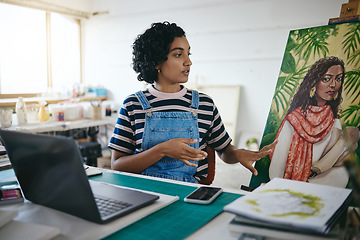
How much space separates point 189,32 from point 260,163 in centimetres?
310

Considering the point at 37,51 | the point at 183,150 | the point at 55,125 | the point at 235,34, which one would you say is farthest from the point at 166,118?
the point at 37,51

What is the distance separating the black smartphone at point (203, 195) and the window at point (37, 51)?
3.89 meters

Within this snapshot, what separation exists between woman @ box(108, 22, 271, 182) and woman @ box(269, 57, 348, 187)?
7.0 inches

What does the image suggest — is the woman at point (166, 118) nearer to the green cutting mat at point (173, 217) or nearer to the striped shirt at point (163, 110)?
the striped shirt at point (163, 110)

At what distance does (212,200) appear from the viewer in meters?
0.96

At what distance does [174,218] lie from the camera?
32.9 inches

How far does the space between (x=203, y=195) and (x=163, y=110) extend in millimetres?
650

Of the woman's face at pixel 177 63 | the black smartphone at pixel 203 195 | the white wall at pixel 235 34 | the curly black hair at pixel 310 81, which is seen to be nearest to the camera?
the black smartphone at pixel 203 195

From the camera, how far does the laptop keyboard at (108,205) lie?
2.64ft

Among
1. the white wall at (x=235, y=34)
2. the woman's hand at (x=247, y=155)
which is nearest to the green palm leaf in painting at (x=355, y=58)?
the woman's hand at (x=247, y=155)

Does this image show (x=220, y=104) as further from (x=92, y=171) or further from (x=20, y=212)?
(x=20, y=212)

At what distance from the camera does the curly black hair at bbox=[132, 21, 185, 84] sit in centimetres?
155

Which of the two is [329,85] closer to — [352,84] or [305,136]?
[352,84]

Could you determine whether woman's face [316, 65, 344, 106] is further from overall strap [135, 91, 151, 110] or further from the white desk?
the white desk
